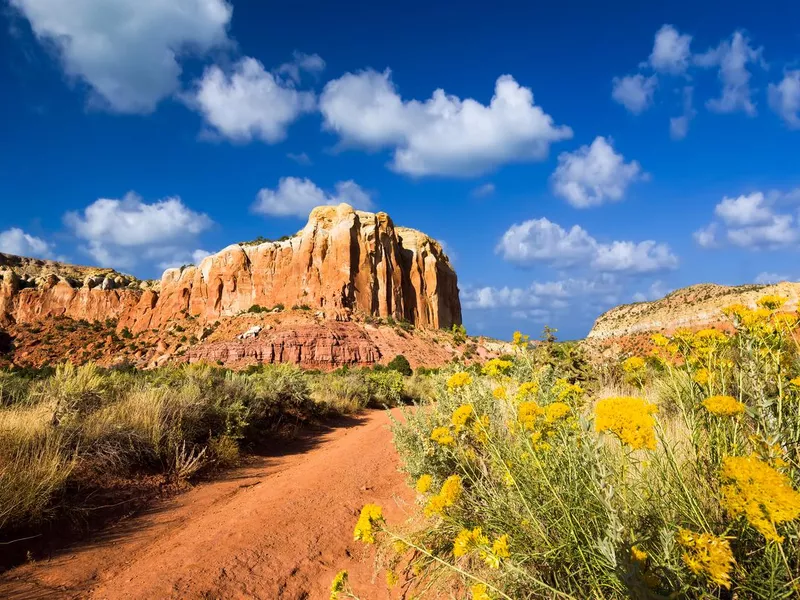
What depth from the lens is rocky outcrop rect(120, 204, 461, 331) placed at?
5178 centimetres

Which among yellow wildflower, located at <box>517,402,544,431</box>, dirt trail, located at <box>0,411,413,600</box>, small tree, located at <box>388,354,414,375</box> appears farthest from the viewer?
small tree, located at <box>388,354,414,375</box>

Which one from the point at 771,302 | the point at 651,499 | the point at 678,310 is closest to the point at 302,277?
the point at 678,310

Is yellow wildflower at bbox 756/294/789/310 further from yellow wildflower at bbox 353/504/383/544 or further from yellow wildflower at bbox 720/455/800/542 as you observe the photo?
yellow wildflower at bbox 353/504/383/544

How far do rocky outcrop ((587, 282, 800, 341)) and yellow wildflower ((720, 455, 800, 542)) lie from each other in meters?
39.8

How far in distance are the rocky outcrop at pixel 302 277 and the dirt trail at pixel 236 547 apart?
1676 inches

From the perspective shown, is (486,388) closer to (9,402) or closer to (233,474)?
(233,474)

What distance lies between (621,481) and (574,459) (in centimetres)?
34

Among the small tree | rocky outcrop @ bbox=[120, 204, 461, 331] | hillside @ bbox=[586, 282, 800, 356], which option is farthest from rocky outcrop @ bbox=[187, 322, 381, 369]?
hillside @ bbox=[586, 282, 800, 356]

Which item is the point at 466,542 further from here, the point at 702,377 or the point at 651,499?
the point at 702,377

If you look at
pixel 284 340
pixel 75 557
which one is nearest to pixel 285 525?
pixel 75 557

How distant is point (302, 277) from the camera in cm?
5231

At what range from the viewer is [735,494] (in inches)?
52.5

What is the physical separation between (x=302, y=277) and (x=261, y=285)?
5470 millimetres

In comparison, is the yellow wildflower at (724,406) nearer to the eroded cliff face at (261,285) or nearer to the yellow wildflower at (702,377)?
the yellow wildflower at (702,377)
